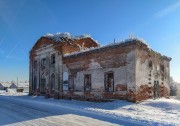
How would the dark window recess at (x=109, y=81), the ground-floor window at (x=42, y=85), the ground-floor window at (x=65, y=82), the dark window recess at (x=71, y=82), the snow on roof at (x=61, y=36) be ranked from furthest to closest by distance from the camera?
1. the ground-floor window at (x=42, y=85)
2. the snow on roof at (x=61, y=36)
3. the ground-floor window at (x=65, y=82)
4. the dark window recess at (x=71, y=82)
5. the dark window recess at (x=109, y=81)

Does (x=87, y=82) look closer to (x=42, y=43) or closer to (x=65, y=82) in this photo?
(x=65, y=82)

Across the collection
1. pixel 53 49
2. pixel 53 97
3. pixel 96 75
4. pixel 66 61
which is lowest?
pixel 53 97

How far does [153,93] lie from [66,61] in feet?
29.5

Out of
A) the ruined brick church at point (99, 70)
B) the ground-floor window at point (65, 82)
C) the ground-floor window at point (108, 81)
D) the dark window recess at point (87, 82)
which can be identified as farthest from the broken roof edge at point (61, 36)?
the ground-floor window at point (108, 81)

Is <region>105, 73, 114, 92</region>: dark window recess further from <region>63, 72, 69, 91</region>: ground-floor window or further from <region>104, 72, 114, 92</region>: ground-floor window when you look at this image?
<region>63, 72, 69, 91</region>: ground-floor window

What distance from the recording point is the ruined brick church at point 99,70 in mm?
15832

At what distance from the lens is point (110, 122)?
8.84 metres

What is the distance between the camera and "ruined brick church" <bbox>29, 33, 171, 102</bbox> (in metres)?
15.8

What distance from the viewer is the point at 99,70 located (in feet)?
59.4

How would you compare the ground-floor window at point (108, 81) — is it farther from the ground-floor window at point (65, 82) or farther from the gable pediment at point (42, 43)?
the gable pediment at point (42, 43)

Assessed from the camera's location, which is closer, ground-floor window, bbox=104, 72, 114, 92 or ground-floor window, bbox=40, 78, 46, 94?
ground-floor window, bbox=104, 72, 114, 92

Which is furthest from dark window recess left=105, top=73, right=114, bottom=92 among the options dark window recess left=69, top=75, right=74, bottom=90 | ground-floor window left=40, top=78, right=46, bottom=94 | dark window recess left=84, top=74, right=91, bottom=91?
ground-floor window left=40, top=78, right=46, bottom=94

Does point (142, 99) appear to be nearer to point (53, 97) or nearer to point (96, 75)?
point (96, 75)

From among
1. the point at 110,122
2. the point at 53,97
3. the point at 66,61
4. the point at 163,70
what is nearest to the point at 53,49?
the point at 66,61
